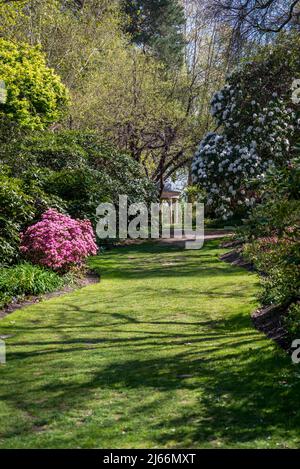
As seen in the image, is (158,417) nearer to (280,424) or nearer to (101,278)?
(280,424)

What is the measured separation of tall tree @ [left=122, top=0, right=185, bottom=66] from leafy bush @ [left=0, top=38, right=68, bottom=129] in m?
16.9

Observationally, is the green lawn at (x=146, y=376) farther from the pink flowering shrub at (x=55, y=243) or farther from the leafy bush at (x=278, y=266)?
the pink flowering shrub at (x=55, y=243)

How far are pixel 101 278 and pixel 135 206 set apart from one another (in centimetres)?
706

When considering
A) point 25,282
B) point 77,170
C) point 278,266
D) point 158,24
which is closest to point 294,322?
point 278,266

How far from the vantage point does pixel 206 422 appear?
192 inches

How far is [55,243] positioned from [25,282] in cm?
196

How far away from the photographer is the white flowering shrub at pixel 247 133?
543 inches

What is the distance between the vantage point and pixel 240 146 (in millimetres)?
14117

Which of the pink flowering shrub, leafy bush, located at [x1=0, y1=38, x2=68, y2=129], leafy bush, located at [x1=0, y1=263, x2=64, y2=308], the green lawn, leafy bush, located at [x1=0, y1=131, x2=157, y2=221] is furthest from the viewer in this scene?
leafy bush, located at [x1=0, y1=38, x2=68, y2=129]

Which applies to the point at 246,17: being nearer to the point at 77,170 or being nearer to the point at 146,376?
the point at 77,170

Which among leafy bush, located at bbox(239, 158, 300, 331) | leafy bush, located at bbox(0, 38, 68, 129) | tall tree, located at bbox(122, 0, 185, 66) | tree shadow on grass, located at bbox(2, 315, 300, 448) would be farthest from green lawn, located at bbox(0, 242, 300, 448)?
tall tree, located at bbox(122, 0, 185, 66)

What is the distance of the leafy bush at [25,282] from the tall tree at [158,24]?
25557 millimetres

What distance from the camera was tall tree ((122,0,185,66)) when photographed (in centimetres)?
3584

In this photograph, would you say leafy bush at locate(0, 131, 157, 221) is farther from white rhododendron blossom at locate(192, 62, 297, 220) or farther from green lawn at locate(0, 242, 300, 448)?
green lawn at locate(0, 242, 300, 448)
